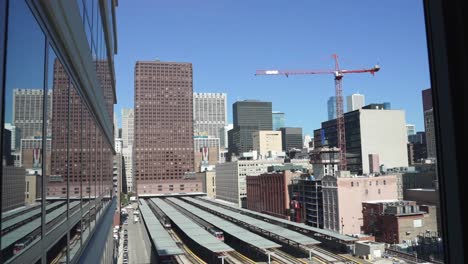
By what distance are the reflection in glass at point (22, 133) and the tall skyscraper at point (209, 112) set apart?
184812mm

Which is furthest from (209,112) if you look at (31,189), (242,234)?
(31,189)

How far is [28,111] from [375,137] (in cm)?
8384

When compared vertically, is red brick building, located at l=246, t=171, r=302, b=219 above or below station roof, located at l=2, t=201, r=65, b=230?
below

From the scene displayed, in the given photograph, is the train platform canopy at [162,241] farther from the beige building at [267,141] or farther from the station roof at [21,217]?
the beige building at [267,141]

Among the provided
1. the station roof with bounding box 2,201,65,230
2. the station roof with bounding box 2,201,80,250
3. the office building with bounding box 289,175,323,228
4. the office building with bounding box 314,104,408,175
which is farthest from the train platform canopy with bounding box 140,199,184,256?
the office building with bounding box 314,104,408,175

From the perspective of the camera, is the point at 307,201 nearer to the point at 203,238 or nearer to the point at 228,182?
the point at 203,238

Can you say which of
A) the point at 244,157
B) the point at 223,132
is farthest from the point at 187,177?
the point at 223,132

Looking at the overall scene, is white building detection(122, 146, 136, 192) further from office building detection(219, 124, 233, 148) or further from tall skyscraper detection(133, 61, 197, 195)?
office building detection(219, 124, 233, 148)

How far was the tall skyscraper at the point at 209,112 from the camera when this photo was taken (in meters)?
188

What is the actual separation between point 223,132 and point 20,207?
627 ft

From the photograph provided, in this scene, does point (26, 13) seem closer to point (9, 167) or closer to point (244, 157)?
point (9, 167)

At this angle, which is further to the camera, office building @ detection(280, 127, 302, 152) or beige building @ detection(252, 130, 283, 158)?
office building @ detection(280, 127, 302, 152)

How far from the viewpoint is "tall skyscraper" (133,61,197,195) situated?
343 feet

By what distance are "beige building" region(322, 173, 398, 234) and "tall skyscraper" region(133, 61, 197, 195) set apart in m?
64.6
